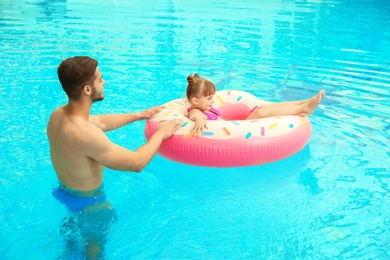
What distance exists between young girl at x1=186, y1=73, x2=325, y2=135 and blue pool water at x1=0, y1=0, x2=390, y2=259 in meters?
0.43

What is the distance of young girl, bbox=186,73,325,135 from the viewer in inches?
153

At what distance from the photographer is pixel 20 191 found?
11.2 ft

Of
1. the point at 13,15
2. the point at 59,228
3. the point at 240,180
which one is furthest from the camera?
the point at 13,15

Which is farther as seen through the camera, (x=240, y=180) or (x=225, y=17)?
(x=225, y=17)

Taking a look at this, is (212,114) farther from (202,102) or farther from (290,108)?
(290,108)

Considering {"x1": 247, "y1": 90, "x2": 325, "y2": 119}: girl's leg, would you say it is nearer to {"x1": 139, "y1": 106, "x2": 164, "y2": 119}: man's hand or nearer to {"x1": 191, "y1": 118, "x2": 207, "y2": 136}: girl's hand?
{"x1": 191, "y1": 118, "x2": 207, "y2": 136}: girl's hand

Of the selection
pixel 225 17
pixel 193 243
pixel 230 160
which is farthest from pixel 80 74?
pixel 225 17

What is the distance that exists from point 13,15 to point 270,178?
406 inches

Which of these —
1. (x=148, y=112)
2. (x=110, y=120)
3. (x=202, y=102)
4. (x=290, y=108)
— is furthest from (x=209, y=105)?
(x=110, y=120)

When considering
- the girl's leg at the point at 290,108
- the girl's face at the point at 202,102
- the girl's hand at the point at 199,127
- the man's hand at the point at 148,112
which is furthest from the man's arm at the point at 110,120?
the girl's leg at the point at 290,108

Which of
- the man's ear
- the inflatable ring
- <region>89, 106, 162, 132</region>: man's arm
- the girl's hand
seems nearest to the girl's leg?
the inflatable ring

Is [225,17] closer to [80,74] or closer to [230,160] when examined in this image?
[230,160]

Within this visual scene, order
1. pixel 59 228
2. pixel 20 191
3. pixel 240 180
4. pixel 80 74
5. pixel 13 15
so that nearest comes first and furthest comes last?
pixel 80 74 → pixel 59 228 → pixel 20 191 → pixel 240 180 → pixel 13 15

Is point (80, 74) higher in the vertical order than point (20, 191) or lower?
higher
